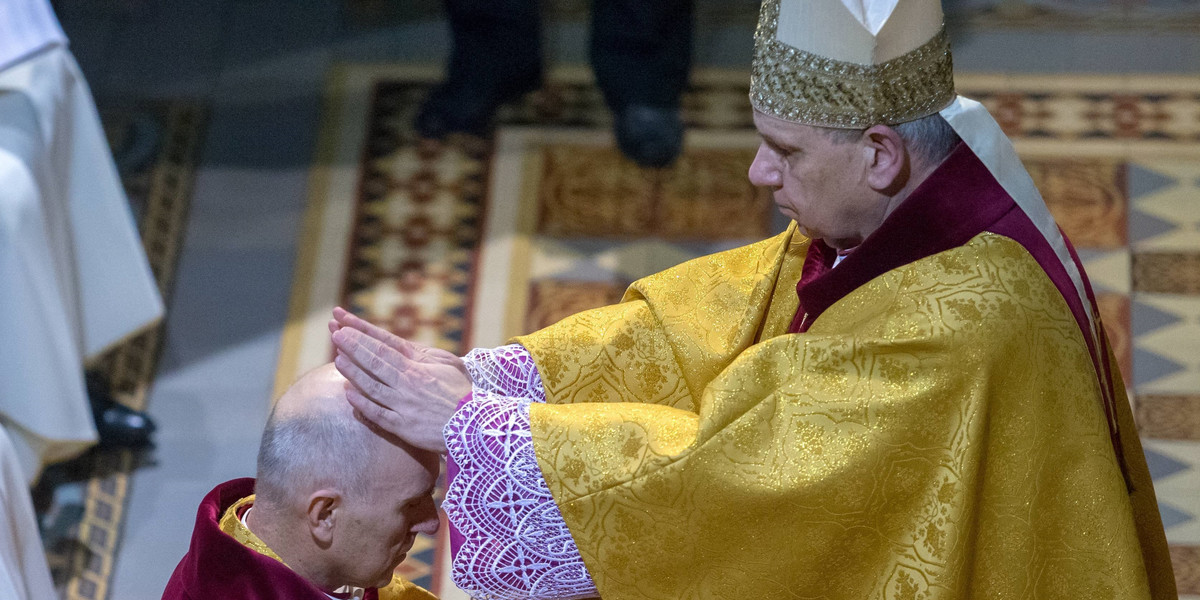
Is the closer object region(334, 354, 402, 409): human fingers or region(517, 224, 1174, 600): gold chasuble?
region(517, 224, 1174, 600): gold chasuble

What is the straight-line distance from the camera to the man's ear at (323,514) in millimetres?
2449

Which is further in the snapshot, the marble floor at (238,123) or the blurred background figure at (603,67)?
the blurred background figure at (603,67)

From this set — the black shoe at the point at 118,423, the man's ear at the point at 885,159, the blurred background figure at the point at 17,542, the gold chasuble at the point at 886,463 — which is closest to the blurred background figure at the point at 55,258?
the black shoe at the point at 118,423

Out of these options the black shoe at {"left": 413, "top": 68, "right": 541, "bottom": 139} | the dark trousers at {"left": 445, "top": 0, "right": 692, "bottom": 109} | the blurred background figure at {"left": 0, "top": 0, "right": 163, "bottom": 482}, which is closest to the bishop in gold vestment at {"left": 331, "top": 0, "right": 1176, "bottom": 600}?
the blurred background figure at {"left": 0, "top": 0, "right": 163, "bottom": 482}

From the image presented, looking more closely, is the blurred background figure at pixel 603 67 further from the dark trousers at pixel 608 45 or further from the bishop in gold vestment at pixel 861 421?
the bishop in gold vestment at pixel 861 421

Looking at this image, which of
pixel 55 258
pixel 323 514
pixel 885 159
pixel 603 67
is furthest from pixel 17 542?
pixel 603 67

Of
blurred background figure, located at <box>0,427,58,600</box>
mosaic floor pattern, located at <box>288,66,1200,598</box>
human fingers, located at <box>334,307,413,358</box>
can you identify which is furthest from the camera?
mosaic floor pattern, located at <box>288,66,1200,598</box>

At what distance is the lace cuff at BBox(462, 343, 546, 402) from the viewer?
266 centimetres

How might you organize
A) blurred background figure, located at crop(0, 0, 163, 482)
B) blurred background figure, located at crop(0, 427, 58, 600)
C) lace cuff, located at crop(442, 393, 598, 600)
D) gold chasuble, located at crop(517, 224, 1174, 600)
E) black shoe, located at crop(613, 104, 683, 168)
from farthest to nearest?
1. black shoe, located at crop(613, 104, 683, 168)
2. blurred background figure, located at crop(0, 0, 163, 482)
3. blurred background figure, located at crop(0, 427, 58, 600)
4. lace cuff, located at crop(442, 393, 598, 600)
5. gold chasuble, located at crop(517, 224, 1174, 600)

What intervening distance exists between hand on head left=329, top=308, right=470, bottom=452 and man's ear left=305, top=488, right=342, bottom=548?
14 cm

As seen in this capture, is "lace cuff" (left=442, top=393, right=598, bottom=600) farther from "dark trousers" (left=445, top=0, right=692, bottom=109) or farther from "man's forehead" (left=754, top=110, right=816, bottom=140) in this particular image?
"dark trousers" (left=445, top=0, right=692, bottom=109)

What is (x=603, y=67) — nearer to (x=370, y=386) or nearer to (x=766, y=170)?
(x=766, y=170)

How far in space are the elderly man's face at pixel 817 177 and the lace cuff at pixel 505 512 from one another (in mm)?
556

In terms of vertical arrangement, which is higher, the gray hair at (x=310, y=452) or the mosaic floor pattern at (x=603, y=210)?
the gray hair at (x=310, y=452)
